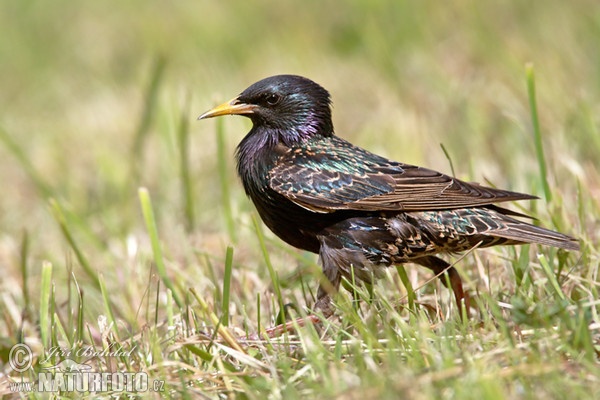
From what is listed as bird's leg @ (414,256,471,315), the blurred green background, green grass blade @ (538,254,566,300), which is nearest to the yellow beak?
the blurred green background

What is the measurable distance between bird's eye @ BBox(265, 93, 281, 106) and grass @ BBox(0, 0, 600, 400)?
2.25 ft

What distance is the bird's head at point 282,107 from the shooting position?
489 cm

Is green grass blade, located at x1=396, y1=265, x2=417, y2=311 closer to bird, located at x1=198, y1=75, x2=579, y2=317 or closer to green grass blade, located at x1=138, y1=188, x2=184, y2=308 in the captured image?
bird, located at x1=198, y1=75, x2=579, y2=317

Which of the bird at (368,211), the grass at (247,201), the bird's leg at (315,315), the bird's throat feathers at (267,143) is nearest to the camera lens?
the grass at (247,201)

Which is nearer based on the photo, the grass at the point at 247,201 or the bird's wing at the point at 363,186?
the grass at the point at 247,201

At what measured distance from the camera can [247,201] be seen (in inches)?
251

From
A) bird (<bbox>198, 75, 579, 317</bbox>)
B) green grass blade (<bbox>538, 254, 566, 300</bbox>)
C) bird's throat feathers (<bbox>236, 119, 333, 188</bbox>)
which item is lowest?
green grass blade (<bbox>538, 254, 566, 300</bbox>)

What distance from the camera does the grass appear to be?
339 cm

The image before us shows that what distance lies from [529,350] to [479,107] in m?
4.23

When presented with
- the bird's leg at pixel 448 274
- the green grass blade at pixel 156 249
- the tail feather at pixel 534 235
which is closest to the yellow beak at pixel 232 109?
the green grass blade at pixel 156 249

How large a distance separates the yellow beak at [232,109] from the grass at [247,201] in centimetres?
57

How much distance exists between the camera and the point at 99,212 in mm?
7195

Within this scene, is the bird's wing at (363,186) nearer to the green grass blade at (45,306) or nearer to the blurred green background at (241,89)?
the blurred green background at (241,89)

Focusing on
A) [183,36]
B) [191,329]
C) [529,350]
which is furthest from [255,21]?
[529,350]
